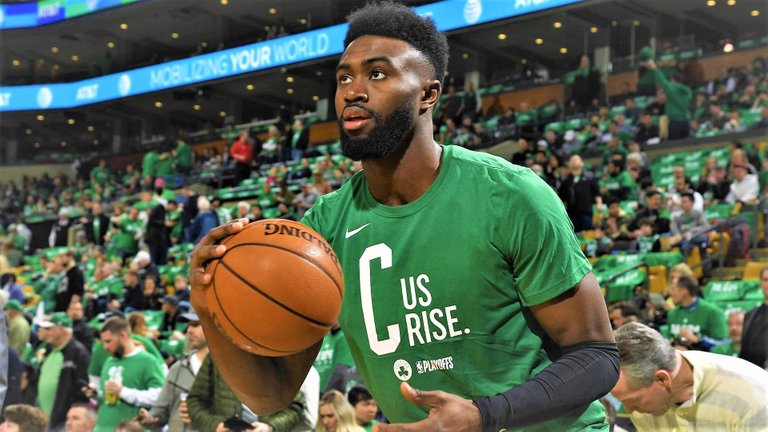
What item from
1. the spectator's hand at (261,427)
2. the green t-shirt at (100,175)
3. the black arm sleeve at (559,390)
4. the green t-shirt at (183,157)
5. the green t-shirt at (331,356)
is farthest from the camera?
the green t-shirt at (100,175)

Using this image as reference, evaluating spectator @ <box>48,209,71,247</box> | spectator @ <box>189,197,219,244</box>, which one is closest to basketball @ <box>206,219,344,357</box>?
spectator @ <box>189,197,219,244</box>

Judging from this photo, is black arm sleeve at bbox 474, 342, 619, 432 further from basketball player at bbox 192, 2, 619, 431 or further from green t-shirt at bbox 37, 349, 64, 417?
green t-shirt at bbox 37, 349, 64, 417

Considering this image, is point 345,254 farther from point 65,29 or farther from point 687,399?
point 65,29

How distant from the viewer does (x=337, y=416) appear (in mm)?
5840

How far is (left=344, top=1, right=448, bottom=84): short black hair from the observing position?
2.41 meters

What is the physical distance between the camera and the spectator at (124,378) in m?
6.83

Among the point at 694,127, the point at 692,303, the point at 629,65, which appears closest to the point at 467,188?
the point at 692,303

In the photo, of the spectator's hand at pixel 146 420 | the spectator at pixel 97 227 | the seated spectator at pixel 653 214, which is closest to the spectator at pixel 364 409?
the spectator's hand at pixel 146 420

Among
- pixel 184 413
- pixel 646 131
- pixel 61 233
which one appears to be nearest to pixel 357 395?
pixel 184 413

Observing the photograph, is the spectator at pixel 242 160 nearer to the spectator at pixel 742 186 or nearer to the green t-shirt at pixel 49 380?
the spectator at pixel 742 186

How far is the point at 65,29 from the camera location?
2675 cm

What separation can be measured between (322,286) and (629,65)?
1664 cm

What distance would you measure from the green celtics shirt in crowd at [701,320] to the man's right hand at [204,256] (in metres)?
5.13

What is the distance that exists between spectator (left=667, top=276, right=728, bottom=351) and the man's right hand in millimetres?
4985
